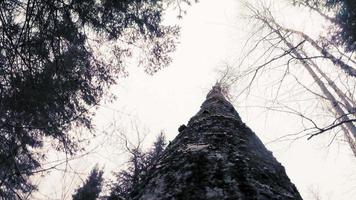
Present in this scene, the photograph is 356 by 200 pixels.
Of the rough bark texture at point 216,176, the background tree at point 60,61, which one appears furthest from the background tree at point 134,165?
the rough bark texture at point 216,176

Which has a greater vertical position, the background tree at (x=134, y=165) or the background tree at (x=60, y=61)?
the background tree at (x=134, y=165)

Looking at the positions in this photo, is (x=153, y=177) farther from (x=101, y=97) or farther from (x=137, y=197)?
(x=101, y=97)

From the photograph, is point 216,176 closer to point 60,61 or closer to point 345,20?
point 60,61

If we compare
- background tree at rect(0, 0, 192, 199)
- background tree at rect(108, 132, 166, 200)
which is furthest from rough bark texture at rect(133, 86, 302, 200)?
background tree at rect(108, 132, 166, 200)

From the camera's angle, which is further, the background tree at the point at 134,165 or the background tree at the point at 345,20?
Result: the background tree at the point at 134,165

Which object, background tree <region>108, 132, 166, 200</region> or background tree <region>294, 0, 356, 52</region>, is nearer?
background tree <region>294, 0, 356, 52</region>

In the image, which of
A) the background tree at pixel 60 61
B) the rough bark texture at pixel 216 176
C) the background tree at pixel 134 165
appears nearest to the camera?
the rough bark texture at pixel 216 176

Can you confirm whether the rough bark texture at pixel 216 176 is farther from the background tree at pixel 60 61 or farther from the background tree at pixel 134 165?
the background tree at pixel 134 165

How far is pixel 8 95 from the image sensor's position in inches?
224

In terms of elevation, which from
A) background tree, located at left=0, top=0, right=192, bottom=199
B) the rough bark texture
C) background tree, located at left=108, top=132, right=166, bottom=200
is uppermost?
background tree, located at left=108, top=132, right=166, bottom=200

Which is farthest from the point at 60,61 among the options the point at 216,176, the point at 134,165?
the point at 134,165

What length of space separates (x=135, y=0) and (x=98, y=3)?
0.77 metres

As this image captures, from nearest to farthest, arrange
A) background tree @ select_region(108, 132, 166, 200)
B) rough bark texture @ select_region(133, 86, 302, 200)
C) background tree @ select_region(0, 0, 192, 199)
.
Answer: rough bark texture @ select_region(133, 86, 302, 200) → background tree @ select_region(0, 0, 192, 199) → background tree @ select_region(108, 132, 166, 200)

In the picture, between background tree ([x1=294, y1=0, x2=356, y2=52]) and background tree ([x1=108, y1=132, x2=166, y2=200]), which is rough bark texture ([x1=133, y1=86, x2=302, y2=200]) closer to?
background tree ([x1=294, y1=0, x2=356, y2=52])
